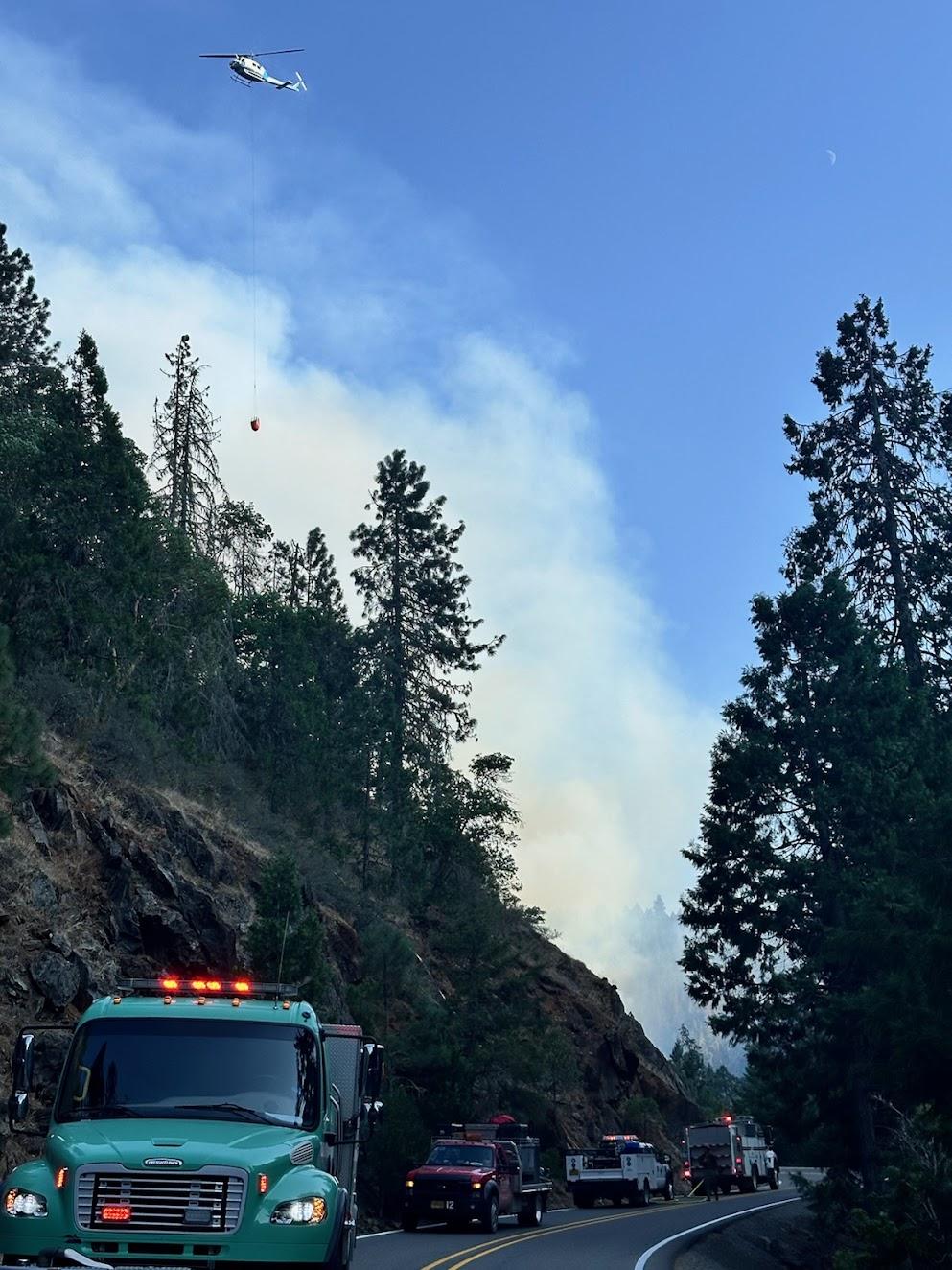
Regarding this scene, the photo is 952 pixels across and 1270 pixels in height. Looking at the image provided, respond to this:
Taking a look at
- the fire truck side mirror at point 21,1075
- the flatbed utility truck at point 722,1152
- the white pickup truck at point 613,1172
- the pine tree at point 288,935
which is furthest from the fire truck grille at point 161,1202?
the flatbed utility truck at point 722,1152

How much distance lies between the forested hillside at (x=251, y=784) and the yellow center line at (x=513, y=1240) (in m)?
4.28

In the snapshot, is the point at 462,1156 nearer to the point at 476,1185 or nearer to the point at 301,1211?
the point at 476,1185

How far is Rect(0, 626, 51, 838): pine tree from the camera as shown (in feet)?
75.2

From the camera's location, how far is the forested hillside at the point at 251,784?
30.0m

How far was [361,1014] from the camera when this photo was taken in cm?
3491

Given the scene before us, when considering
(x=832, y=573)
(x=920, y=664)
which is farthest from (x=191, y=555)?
(x=920, y=664)

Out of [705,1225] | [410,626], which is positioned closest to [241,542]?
[410,626]

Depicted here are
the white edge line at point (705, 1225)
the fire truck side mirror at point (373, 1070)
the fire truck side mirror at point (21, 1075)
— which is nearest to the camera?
the fire truck side mirror at point (21, 1075)

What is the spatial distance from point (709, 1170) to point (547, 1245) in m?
31.2

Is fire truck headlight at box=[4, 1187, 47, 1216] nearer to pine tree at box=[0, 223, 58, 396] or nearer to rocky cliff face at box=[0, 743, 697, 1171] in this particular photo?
rocky cliff face at box=[0, 743, 697, 1171]

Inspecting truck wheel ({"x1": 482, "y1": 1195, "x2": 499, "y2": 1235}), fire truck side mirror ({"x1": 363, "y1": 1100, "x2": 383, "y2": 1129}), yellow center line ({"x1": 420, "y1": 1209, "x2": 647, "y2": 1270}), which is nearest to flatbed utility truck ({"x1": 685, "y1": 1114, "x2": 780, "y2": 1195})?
yellow center line ({"x1": 420, "y1": 1209, "x2": 647, "y2": 1270})

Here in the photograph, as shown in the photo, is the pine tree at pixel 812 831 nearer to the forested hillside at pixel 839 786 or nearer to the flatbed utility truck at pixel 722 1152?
the forested hillside at pixel 839 786

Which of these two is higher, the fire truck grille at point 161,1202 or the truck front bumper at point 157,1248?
the fire truck grille at point 161,1202

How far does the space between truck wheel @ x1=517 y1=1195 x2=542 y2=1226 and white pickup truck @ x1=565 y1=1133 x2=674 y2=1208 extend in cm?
1031
